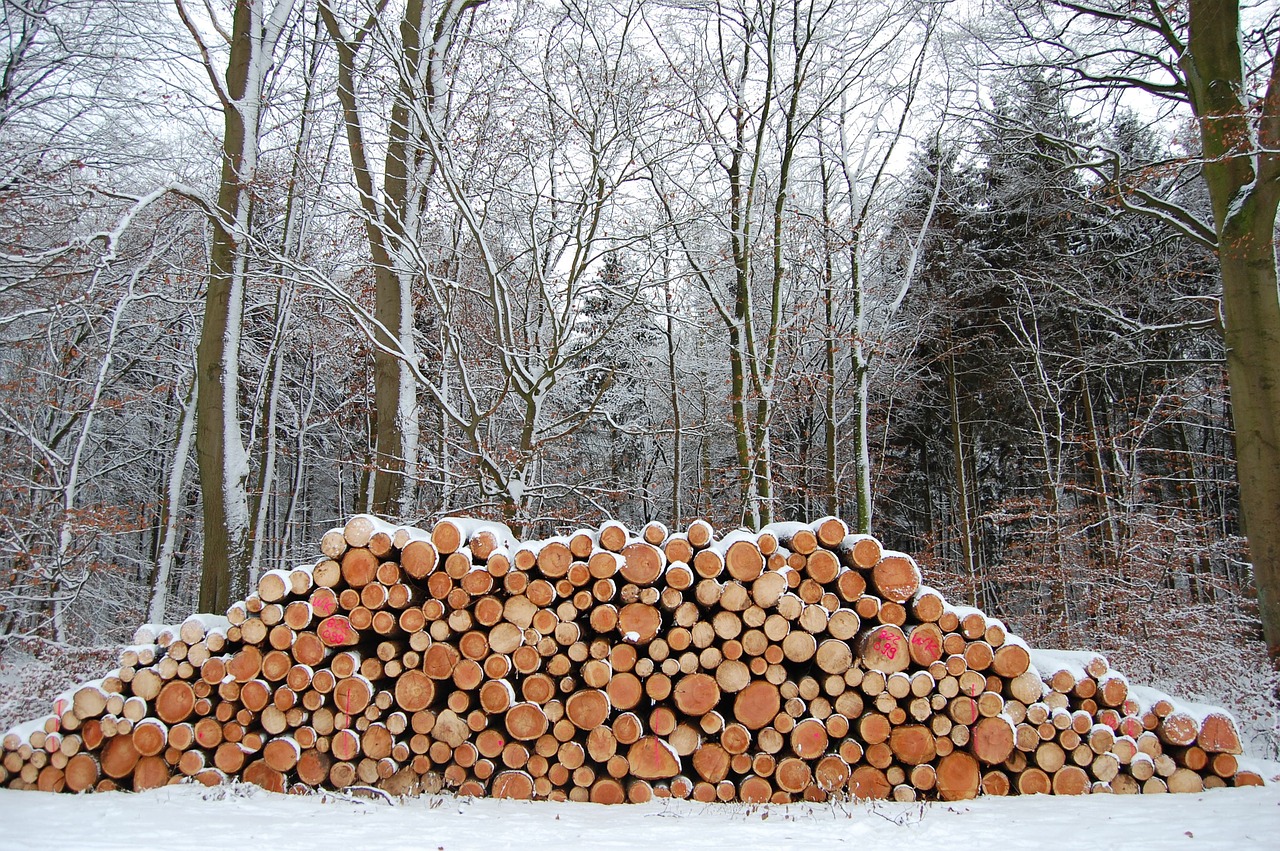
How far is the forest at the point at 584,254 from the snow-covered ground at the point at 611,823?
333cm

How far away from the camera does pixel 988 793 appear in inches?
173

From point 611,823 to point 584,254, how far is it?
520 cm

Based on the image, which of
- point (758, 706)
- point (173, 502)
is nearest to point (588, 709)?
point (758, 706)

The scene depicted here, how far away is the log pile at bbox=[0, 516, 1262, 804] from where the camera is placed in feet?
14.3

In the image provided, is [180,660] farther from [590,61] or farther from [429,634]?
[590,61]

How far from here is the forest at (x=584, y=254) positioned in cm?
758

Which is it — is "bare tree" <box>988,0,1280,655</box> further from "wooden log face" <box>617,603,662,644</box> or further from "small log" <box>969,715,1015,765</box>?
"wooden log face" <box>617,603,662,644</box>

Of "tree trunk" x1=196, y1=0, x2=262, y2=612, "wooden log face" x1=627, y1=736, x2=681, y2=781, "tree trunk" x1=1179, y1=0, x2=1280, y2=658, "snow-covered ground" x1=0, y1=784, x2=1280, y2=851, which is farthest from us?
"tree trunk" x1=196, y1=0, x2=262, y2=612

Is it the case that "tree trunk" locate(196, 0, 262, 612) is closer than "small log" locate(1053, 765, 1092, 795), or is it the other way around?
"small log" locate(1053, 765, 1092, 795)

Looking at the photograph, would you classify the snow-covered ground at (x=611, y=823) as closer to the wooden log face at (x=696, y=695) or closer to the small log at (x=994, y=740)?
the small log at (x=994, y=740)

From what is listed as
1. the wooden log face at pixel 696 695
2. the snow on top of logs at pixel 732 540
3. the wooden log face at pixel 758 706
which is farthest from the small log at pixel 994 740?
the snow on top of logs at pixel 732 540

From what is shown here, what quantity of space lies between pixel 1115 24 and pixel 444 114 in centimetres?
831

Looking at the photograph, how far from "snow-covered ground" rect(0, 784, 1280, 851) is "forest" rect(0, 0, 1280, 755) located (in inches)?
131

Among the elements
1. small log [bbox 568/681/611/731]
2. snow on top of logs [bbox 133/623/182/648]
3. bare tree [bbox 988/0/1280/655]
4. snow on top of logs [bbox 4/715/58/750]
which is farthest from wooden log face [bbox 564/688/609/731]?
bare tree [bbox 988/0/1280/655]
